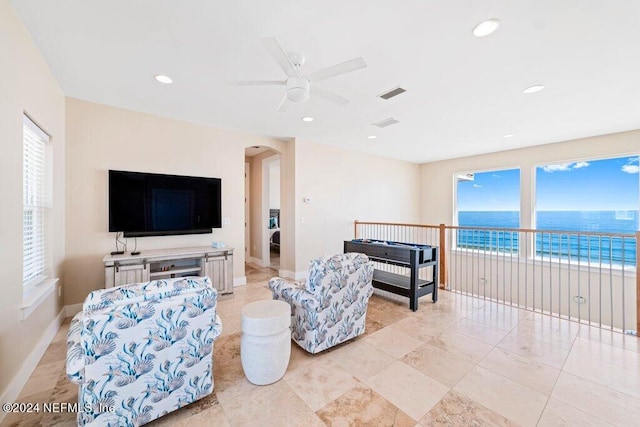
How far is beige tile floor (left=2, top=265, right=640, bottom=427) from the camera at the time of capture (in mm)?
1771

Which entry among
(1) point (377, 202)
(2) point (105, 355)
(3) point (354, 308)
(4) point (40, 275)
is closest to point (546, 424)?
(3) point (354, 308)

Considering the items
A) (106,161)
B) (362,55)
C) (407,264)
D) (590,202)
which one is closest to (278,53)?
(362,55)

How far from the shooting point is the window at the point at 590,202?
4.80 m

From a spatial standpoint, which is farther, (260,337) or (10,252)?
(260,337)

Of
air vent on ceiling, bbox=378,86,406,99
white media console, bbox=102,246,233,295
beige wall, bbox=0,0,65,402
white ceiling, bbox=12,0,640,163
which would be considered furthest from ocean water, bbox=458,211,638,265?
beige wall, bbox=0,0,65,402

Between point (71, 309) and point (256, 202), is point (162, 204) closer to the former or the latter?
point (71, 309)

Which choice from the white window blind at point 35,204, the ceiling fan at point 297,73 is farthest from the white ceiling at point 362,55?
the white window blind at point 35,204

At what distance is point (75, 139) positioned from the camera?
11.2ft

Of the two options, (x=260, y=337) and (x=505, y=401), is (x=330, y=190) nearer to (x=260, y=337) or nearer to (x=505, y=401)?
(x=260, y=337)

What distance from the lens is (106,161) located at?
362 cm

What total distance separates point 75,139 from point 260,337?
368cm

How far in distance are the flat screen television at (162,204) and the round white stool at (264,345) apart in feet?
8.49

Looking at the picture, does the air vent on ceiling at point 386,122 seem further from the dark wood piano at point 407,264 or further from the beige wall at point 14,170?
the beige wall at point 14,170

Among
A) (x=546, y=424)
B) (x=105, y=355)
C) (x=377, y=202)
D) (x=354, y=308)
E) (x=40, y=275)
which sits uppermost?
(x=377, y=202)
